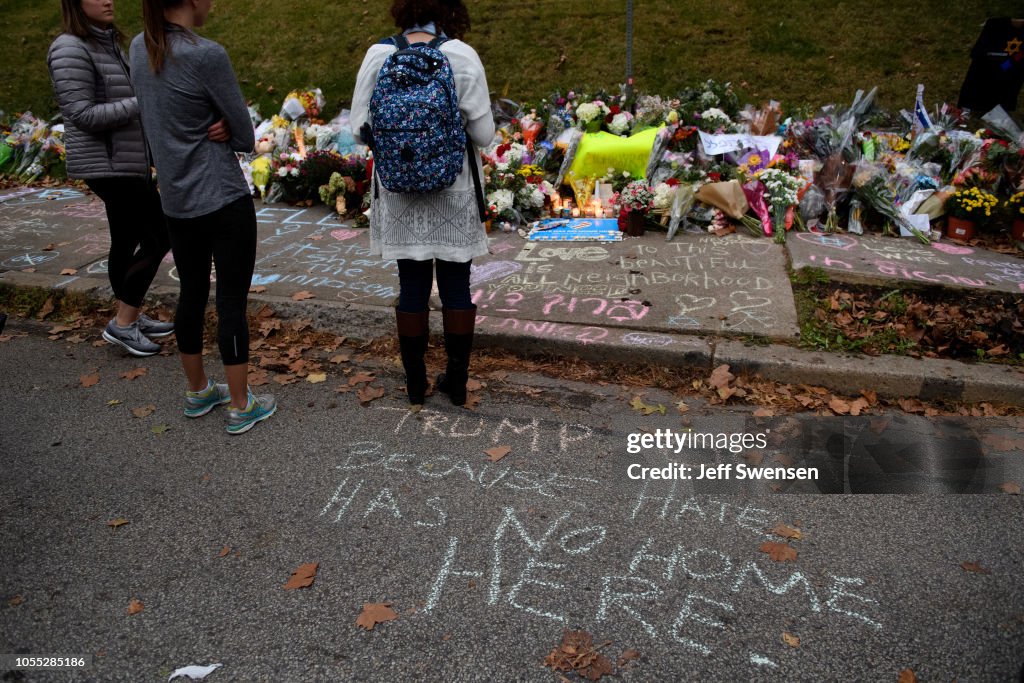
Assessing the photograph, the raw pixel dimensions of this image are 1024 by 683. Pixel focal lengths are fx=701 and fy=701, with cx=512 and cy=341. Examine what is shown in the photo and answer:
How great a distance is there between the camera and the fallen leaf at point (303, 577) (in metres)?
2.37

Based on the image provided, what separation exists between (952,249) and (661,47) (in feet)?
18.1

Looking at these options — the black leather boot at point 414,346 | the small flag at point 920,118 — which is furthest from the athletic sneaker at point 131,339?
the small flag at point 920,118

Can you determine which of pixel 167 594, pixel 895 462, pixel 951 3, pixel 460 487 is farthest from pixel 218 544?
pixel 951 3

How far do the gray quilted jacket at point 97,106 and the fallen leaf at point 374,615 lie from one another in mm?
2784

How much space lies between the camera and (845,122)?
6.85 metres

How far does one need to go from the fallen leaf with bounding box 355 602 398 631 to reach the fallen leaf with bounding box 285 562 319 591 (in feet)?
0.79

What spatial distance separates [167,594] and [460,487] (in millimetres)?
1108

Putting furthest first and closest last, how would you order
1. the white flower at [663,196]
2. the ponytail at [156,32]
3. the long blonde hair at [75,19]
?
the white flower at [663,196]
the long blonde hair at [75,19]
the ponytail at [156,32]

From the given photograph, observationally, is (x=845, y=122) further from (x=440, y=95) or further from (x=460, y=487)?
(x=460, y=487)

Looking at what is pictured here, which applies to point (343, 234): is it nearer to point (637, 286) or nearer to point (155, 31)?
point (637, 286)

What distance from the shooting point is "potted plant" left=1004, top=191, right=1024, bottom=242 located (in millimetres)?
5273

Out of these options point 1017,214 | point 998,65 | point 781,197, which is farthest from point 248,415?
point 998,65

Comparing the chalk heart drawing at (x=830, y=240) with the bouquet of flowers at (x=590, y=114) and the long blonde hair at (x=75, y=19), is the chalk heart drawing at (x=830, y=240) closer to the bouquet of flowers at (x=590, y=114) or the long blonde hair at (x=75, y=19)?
the bouquet of flowers at (x=590, y=114)

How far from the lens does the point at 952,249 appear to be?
17.3 ft
